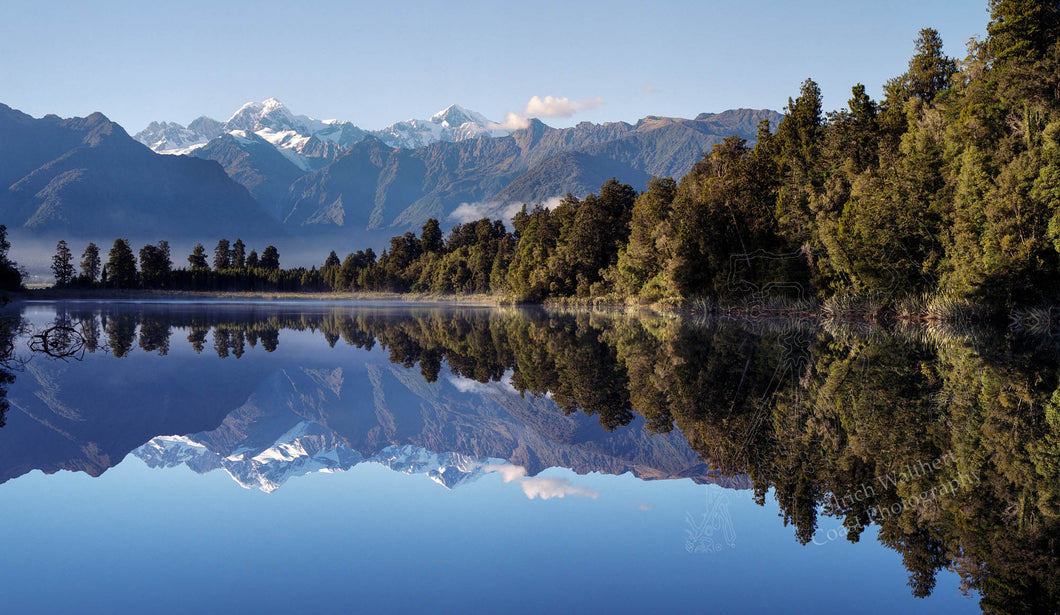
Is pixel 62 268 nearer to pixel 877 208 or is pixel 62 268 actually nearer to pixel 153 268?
pixel 153 268

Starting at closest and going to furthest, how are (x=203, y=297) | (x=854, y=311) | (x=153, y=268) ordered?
(x=854, y=311) < (x=203, y=297) < (x=153, y=268)

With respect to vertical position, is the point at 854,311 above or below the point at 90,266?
below

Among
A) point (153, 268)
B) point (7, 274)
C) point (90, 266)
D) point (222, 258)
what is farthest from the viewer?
point (222, 258)

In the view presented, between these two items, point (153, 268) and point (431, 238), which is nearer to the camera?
point (153, 268)

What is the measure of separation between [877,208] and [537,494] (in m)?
38.3

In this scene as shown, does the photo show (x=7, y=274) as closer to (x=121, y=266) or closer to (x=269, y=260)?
(x=121, y=266)

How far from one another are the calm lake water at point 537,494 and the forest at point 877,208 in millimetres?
22095

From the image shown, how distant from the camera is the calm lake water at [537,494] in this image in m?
4.72

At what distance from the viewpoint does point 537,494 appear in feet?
23.5

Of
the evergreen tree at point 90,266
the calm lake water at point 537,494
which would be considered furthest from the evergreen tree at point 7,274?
the calm lake water at point 537,494

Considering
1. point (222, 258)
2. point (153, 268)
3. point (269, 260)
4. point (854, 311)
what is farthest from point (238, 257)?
point (854, 311)

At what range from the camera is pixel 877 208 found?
3881 cm

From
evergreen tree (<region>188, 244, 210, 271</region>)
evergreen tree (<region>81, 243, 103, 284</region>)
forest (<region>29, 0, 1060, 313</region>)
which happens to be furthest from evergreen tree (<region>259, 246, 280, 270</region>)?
forest (<region>29, 0, 1060, 313</region>)

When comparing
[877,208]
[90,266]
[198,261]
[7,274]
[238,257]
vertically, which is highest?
[877,208]
